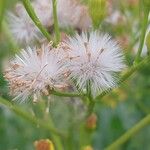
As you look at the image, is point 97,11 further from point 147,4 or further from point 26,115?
point 26,115

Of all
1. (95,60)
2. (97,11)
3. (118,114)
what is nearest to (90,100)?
(95,60)

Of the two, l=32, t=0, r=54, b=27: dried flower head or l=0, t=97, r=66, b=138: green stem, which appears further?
l=32, t=0, r=54, b=27: dried flower head

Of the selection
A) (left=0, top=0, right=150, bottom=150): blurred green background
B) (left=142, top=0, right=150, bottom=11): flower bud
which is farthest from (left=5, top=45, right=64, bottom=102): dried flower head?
(left=0, top=0, right=150, bottom=150): blurred green background

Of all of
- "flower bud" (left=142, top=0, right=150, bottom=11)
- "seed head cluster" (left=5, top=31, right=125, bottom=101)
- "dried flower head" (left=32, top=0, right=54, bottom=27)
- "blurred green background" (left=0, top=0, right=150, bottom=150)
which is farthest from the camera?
"blurred green background" (left=0, top=0, right=150, bottom=150)

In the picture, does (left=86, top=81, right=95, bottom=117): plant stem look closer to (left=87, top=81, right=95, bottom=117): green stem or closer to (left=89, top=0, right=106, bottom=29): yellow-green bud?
(left=87, top=81, right=95, bottom=117): green stem

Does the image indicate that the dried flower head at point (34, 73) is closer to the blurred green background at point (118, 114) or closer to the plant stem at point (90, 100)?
the plant stem at point (90, 100)

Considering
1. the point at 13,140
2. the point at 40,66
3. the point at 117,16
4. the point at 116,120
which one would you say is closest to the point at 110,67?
the point at 40,66

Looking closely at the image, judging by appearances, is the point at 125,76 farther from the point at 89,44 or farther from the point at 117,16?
the point at 117,16
